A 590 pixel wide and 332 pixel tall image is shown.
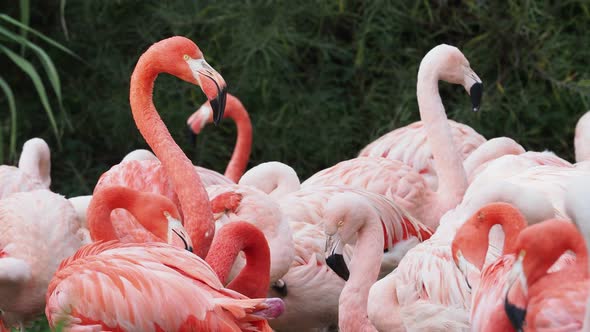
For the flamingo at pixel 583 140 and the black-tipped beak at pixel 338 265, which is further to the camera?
the flamingo at pixel 583 140

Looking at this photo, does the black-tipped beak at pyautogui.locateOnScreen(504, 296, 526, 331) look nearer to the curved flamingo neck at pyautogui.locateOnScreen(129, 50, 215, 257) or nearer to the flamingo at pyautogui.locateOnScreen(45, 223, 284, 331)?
the flamingo at pyautogui.locateOnScreen(45, 223, 284, 331)

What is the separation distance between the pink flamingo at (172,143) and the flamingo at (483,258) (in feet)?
3.46

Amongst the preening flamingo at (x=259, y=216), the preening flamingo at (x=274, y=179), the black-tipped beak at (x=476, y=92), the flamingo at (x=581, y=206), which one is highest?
the flamingo at (x=581, y=206)

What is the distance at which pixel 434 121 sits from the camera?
5.59 m

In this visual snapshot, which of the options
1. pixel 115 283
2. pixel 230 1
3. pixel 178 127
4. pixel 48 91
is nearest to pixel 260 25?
pixel 230 1

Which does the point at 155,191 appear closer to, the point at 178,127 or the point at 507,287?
the point at 507,287

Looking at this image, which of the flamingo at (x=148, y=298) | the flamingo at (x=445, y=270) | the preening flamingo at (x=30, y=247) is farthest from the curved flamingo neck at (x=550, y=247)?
the preening flamingo at (x=30, y=247)

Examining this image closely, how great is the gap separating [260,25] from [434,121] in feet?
6.70

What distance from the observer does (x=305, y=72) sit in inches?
298

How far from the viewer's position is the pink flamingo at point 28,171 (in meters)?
5.03

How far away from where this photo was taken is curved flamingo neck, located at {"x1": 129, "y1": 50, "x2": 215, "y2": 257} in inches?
172

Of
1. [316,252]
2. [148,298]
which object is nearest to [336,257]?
[316,252]

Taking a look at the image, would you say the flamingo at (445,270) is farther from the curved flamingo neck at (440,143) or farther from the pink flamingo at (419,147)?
the pink flamingo at (419,147)

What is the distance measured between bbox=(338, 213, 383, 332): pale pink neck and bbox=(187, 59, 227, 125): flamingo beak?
0.72 meters
